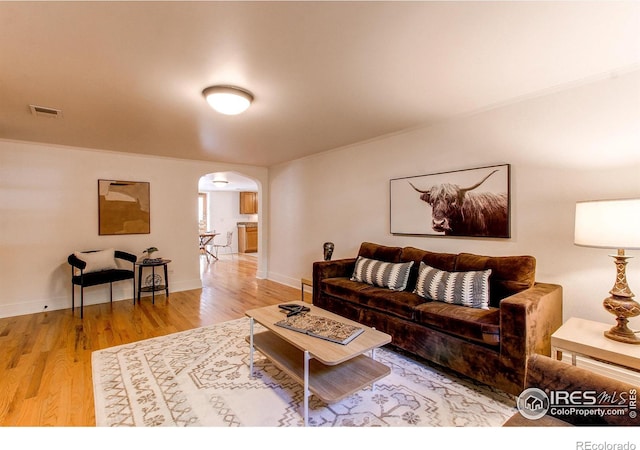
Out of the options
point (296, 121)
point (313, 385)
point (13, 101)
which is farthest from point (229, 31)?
point (13, 101)

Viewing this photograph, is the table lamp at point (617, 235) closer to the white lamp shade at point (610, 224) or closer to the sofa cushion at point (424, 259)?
the white lamp shade at point (610, 224)

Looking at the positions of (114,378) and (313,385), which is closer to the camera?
(313,385)

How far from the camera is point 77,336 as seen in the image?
10.4ft

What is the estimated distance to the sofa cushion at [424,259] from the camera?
2.95 metres

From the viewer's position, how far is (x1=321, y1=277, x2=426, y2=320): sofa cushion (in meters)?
2.66

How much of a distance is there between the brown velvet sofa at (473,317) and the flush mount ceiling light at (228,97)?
2.07 metres

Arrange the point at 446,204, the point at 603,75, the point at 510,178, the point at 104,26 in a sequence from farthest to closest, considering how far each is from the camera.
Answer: the point at 446,204
the point at 510,178
the point at 603,75
the point at 104,26

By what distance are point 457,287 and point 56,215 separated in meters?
5.17

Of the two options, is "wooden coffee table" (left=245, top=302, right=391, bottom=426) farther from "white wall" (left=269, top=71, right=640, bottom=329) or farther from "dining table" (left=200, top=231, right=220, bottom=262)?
"dining table" (left=200, top=231, right=220, bottom=262)

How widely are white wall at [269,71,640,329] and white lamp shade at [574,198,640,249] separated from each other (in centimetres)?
57

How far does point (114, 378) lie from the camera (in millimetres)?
2324

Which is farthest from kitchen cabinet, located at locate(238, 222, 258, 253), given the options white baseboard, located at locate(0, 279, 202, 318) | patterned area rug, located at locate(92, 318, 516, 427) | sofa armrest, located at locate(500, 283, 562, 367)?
sofa armrest, located at locate(500, 283, 562, 367)

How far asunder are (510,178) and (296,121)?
218 cm

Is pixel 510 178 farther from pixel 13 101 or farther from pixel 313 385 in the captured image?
pixel 13 101
